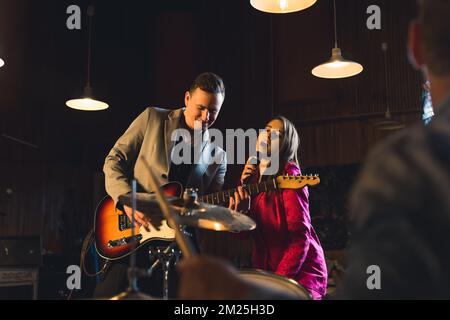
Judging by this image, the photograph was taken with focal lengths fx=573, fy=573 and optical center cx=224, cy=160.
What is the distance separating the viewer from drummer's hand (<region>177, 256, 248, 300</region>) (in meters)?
0.93

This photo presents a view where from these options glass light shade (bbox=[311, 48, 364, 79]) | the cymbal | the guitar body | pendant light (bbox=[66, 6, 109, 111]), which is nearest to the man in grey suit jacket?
the guitar body

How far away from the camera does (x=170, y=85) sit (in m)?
8.94

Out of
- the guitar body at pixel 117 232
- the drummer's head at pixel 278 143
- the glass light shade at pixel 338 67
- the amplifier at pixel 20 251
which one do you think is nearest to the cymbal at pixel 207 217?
the guitar body at pixel 117 232

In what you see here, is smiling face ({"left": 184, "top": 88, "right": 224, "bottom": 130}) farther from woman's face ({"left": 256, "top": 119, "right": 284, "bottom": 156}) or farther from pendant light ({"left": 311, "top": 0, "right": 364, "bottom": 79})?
pendant light ({"left": 311, "top": 0, "right": 364, "bottom": 79})

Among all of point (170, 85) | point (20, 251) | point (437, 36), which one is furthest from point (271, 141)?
point (170, 85)

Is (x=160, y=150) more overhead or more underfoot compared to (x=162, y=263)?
more overhead

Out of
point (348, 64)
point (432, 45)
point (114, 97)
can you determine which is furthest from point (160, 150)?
point (114, 97)

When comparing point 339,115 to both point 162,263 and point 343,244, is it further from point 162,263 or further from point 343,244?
point 162,263

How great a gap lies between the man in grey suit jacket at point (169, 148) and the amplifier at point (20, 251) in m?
4.41

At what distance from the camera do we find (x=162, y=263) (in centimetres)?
Result: 286

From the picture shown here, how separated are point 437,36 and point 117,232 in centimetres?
274

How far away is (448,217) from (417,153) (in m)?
0.10

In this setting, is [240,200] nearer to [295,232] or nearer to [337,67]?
[295,232]

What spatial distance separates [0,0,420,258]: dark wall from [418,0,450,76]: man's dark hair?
7502 mm
